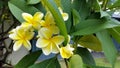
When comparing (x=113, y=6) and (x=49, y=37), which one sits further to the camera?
(x=113, y=6)

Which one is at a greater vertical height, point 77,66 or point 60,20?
point 60,20

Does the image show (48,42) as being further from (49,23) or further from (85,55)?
(85,55)

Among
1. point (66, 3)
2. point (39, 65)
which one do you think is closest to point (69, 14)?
point (66, 3)

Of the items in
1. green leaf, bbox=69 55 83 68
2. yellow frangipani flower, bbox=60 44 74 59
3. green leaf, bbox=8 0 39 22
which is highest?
green leaf, bbox=8 0 39 22

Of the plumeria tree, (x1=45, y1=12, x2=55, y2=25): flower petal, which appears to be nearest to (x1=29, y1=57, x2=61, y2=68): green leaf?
the plumeria tree

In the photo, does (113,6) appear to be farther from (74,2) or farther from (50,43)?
(50,43)

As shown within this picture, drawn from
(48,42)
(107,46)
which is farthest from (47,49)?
(107,46)

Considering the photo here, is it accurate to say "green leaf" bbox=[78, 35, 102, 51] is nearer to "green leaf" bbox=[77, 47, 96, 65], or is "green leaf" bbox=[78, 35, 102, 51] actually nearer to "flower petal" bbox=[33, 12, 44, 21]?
"green leaf" bbox=[77, 47, 96, 65]

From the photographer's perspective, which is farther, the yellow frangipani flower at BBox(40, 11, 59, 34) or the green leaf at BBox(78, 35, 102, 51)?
the green leaf at BBox(78, 35, 102, 51)

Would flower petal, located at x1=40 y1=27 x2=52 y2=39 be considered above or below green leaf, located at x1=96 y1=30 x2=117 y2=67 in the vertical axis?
above
